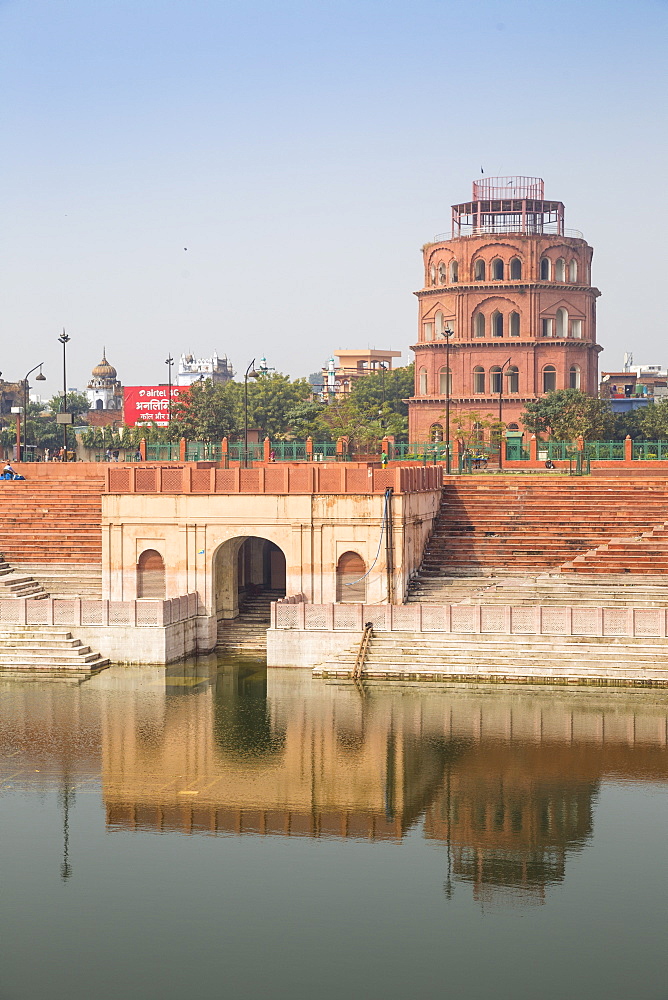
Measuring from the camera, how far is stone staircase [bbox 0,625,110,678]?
128ft

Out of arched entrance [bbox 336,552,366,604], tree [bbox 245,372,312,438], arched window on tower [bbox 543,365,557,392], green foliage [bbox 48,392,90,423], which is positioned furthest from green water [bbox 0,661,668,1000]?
green foliage [bbox 48,392,90,423]

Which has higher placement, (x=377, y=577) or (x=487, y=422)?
(x=487, y=422)

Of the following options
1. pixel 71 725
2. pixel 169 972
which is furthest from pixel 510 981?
pixel 71 725

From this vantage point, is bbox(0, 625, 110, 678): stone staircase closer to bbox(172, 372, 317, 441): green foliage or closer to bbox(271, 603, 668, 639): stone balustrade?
bbox(271, 603, 668, 639): stone balustrade

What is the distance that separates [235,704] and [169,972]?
637 inches

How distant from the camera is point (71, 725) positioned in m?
33.0

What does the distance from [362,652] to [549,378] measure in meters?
60.9

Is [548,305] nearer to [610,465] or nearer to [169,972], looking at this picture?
[610,465]

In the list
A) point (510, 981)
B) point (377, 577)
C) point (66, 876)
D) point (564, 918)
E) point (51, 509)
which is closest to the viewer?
point (510, 981)

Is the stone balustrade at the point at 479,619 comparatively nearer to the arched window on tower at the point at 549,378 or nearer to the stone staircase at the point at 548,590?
the stone staircase at the point at 548,590

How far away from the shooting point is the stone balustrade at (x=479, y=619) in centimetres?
3631

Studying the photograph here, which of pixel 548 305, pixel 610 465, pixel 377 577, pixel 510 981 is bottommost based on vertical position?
pixel 510 981

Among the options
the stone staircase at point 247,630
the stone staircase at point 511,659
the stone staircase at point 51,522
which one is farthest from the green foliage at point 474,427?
the stone staircase at point 511,659

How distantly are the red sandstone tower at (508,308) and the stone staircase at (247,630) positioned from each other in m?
47.7
